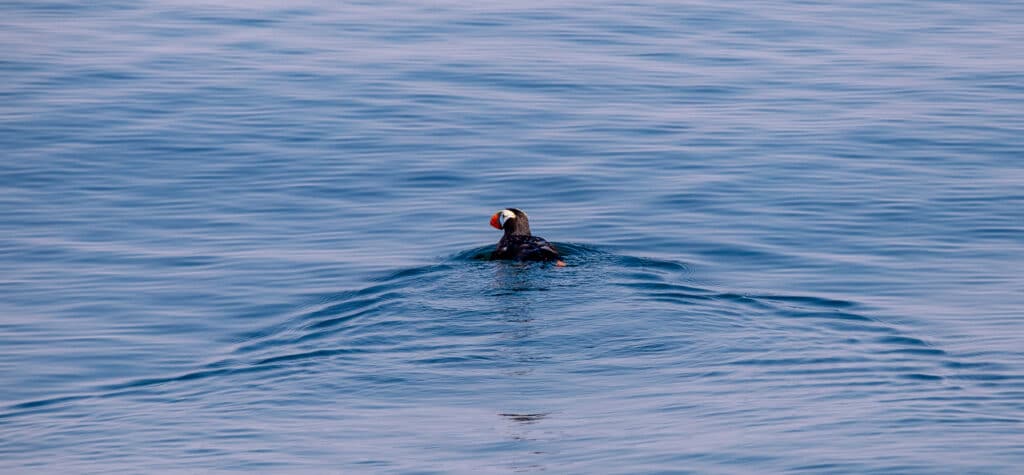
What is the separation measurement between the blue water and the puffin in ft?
0.67

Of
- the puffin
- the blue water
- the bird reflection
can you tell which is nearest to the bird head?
the puffin

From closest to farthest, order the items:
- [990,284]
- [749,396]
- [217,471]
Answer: [217,471] < [749,396] < [990,284]

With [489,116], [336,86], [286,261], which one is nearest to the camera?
[286,261]

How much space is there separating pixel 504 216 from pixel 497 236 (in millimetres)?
1019

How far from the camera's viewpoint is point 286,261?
61.1 ft

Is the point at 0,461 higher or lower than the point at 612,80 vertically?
lower

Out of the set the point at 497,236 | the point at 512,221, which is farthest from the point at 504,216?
the point at 497,236

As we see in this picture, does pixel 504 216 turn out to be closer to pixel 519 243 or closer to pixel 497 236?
pixel 519 243

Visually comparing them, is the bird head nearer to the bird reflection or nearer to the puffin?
the puffin

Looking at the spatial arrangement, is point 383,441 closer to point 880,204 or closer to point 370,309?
point 370,309

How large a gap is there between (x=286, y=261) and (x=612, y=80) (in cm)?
1152

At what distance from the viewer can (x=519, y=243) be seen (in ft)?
58.4

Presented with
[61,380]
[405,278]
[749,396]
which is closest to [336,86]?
[405,278]

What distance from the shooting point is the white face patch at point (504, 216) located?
18.6 meters
